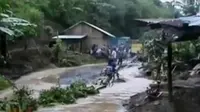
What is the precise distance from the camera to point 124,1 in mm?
48875

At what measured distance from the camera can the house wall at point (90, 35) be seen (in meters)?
39.4

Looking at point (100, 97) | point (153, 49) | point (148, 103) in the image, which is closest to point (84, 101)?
point (100, 97)

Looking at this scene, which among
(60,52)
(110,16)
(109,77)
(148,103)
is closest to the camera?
(148,103)

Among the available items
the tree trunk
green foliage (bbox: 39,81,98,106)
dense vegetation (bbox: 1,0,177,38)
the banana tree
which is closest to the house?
dense vegetation (bbox: 1,0,177,38)

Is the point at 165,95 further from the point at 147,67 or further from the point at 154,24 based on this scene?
the point at 147,67

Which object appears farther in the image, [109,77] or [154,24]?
[109,77]

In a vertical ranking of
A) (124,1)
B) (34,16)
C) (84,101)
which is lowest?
(84,101)

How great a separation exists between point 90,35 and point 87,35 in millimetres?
325

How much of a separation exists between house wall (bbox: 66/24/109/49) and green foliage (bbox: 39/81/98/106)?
76.9ft

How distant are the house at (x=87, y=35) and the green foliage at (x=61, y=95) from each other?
2310 centimetres

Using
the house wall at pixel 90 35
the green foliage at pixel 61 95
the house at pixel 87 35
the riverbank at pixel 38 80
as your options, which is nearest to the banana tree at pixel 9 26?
the riverbank at pixel 38 80

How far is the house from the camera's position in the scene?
128 ft

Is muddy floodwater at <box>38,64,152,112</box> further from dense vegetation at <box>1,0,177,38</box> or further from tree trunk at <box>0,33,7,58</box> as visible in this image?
dense vegetation at <box>1,0,177,38</box>

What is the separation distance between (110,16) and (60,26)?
24.6 feet
